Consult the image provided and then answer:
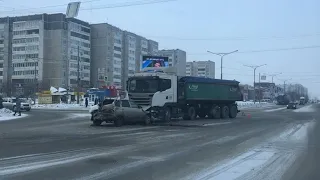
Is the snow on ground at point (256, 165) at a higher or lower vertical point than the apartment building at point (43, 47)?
lower

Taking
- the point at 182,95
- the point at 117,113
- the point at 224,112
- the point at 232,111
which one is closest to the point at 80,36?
the point at 232,111

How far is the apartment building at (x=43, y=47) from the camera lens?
4486 inches

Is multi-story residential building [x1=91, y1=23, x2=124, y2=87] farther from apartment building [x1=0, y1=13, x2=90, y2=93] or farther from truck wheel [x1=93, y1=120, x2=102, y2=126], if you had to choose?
truck wheel [x1=93, y1=120, x2=102, y2=126]

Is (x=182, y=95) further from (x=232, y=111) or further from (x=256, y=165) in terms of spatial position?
(x=256, y=165)

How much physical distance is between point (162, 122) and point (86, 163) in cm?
1732

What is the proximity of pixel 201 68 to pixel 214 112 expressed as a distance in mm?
110800

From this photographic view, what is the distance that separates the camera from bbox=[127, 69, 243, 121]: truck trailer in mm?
25641

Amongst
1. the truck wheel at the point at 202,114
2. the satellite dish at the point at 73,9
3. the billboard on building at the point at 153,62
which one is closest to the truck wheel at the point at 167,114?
the truck wheel at the point at 202,114

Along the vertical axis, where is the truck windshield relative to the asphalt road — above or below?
above

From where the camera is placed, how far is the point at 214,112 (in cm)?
3241

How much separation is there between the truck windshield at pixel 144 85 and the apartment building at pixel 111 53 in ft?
308

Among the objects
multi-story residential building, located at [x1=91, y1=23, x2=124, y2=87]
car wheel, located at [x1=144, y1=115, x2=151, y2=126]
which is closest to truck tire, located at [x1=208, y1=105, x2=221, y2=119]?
car wheel, located at [x1=144, y1=115, x2=151, y2=126]

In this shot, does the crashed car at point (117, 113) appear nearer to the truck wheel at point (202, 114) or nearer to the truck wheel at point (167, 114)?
the truck wheel at point (167, 114)

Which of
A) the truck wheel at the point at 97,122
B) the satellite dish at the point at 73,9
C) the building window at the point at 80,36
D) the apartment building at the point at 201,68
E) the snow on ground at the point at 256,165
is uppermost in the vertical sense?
the building window at the point at 80,36
